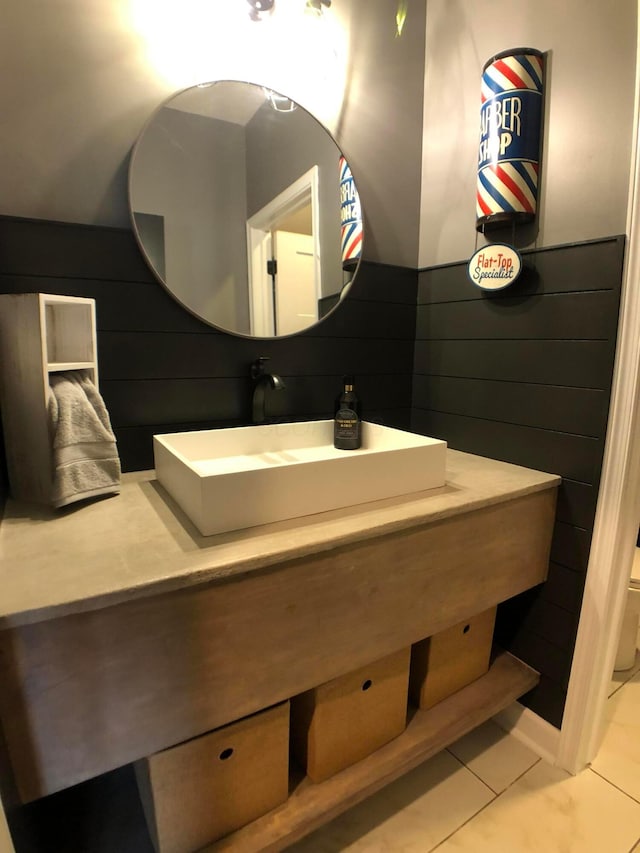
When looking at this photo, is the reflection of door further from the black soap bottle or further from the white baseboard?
the white baseboard

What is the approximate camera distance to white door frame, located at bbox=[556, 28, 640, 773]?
1.05m

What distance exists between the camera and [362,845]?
114 centimetres

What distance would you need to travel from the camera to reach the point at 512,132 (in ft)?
3.89

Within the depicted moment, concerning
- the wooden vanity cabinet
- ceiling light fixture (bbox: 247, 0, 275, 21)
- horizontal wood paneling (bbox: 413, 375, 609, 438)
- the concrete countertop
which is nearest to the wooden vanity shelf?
the wooden vanity cabinet

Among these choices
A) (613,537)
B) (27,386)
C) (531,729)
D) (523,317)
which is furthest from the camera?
(531,729)

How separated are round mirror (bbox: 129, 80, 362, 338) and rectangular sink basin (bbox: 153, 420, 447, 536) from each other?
32 centimetres

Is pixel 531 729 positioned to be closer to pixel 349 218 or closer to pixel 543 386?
pixel 543 386

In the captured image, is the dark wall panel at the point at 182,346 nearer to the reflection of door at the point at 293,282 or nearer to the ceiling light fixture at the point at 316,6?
the reflection of door at the point at 293,282

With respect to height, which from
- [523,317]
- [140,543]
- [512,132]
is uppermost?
[512,132]

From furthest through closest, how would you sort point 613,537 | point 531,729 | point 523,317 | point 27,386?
point 531,729 < point 523,317 < point 613,537 < point 27,386

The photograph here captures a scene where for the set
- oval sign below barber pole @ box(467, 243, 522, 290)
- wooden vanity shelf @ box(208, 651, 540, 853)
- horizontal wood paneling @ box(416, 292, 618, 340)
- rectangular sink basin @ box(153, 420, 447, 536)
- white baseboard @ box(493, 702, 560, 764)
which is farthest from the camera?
white baseboard @ box(493, 702, 560, 764)

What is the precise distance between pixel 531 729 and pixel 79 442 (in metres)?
1.53

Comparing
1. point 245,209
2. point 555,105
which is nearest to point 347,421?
point 245,209

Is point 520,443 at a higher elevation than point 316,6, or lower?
lower
